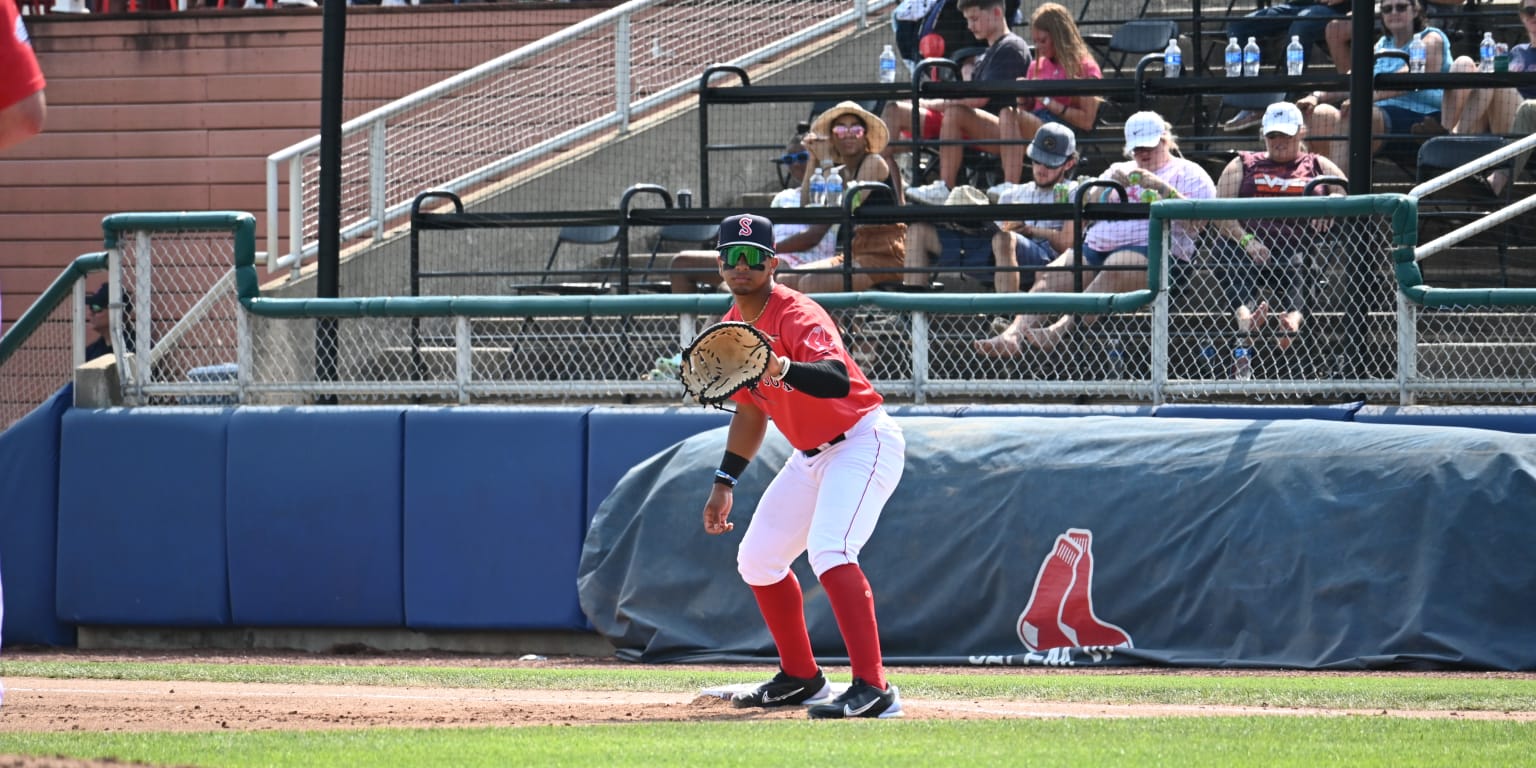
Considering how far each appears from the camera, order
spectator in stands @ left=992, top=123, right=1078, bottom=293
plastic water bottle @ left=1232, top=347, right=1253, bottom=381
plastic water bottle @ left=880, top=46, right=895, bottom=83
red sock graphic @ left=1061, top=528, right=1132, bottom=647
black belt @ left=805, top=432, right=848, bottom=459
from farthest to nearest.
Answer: plastic water bottle @ left=880, top=46, right=895, bottom=83 → spectator in stands @ left=992, top=123, right=1078, bottom=293 → plastic water bottle @ left=1232, top=347, right=1253, bottom=381 → red sock graphic @ left=1061, top=528, right=1132, bottom=647 → black belt @ left=805, top=432, right=848, bottom=459

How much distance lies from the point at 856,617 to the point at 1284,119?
591 centimetres

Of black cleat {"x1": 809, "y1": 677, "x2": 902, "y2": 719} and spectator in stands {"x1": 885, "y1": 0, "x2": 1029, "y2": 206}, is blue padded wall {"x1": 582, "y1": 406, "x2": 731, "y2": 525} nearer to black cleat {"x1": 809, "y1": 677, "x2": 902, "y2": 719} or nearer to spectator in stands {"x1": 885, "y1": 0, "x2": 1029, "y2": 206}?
spectator in stands {"x1": 885, "y1": 0, "x2": 1029, "y2": 206}

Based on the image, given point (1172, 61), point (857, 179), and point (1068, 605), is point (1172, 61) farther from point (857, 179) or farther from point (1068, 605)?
point (1068, 605)

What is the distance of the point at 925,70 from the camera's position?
1344 centimetres

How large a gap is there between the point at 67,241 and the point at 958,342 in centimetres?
1143

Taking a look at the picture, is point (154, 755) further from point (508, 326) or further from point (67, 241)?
point (67, 241)

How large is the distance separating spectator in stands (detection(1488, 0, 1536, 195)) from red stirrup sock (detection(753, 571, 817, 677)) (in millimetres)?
6094

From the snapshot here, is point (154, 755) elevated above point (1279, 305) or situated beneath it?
situated beneath

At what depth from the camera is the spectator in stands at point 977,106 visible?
13.2 metres

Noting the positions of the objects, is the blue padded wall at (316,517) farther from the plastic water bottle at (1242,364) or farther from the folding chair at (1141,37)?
the folding chair at (1141,37)

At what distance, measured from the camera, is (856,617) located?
6.73 metres

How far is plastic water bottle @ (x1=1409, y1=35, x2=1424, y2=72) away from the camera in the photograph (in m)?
12.8

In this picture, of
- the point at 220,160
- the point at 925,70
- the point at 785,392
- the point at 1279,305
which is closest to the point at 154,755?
the point at 785,392

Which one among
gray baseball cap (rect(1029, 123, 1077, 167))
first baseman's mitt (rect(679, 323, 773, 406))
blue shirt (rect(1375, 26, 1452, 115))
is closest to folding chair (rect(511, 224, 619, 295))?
gray baseball cap (rect(1029, 123, 1077, 167))
